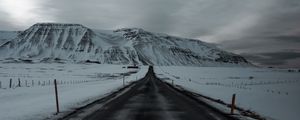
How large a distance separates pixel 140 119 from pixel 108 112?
2643 mm

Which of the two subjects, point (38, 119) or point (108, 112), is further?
point (108, 112)

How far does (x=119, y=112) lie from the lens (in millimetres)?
14430

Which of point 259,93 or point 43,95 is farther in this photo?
point 259,93

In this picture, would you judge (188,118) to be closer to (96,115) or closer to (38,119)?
(96,115)

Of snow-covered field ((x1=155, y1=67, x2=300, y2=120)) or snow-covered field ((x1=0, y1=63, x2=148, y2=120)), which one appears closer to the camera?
snow-covered field ((x1=0, y1=63, x2=148, y2=120))

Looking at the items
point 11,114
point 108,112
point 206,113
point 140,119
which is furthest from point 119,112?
point 11,114

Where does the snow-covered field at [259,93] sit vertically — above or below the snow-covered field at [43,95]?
below

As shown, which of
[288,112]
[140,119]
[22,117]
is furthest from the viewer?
[288,112]

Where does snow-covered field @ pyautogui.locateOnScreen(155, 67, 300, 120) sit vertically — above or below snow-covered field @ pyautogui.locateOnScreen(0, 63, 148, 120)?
below

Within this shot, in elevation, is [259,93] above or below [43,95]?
below

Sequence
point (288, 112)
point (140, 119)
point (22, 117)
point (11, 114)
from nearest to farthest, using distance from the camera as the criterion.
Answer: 1. point (140, 119)
2. point (22, 117)
3. point (11, 114)
4. point (288, 112)

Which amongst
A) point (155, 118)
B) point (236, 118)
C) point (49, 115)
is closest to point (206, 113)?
point (236, 118)

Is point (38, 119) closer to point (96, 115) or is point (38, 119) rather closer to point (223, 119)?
point (96, 115)

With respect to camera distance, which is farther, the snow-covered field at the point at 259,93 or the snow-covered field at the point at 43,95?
the snow-covered field at the point at 259,93
